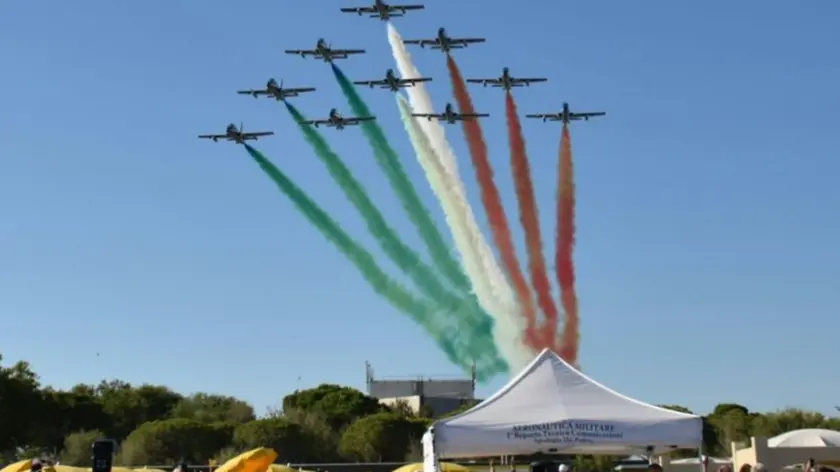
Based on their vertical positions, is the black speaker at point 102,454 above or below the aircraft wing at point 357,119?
below

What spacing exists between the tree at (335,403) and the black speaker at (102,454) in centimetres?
7266

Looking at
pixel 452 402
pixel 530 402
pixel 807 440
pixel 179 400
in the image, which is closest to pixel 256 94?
pixel 807 440

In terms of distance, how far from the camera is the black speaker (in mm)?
14086

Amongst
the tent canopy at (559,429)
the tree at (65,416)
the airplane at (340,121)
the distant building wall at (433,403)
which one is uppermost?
the airplane at (340,121)

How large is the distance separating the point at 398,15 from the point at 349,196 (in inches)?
402

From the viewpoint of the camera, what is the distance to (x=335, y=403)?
96.2 m

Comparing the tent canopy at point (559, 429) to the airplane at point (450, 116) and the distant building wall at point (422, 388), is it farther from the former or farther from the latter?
the distant building wall at point (422, 388)

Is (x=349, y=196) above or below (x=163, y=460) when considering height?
above

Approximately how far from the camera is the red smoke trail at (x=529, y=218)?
50.1m

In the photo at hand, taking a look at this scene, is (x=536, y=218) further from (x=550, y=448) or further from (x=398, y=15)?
(x=550, y=448)

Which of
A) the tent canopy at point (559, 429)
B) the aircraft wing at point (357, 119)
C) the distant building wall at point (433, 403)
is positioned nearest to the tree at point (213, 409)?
the distant building wall at point (433, 403)

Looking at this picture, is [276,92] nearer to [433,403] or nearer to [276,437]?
[276,437]

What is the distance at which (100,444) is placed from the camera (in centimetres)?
Answer: 1416

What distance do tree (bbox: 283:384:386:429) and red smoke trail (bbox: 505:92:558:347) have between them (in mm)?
37885
